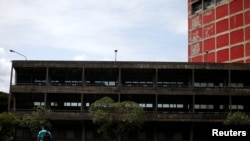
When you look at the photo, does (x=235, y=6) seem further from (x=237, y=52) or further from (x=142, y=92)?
(x=142, y=92)

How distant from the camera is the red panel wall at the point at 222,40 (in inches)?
3801

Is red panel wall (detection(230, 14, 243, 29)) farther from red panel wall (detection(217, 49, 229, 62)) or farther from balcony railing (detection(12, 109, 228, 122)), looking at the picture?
balcony railing (detection(12, 109, 228, 122))

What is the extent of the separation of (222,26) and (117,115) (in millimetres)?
47996

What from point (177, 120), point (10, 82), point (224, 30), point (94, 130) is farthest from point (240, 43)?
point (10, 82)

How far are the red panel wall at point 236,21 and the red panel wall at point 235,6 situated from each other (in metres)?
1.47

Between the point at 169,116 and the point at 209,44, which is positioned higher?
the point at 209,44

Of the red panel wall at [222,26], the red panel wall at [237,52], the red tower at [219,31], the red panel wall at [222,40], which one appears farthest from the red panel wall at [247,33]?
the red panel wall at [222,26]

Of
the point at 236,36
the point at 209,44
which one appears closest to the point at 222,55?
the point at 236,36

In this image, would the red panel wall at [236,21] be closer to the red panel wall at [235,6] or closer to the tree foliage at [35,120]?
the red panel wall at [235,6]

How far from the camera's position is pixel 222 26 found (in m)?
98.2

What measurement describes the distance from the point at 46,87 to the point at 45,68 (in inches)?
154

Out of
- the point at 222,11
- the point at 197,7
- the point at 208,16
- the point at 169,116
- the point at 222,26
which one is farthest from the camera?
the point at 197,7

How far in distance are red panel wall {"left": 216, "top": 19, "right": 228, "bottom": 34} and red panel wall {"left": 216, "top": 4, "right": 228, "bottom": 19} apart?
143 centimetres

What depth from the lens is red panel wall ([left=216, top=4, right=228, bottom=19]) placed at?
9800 cm
